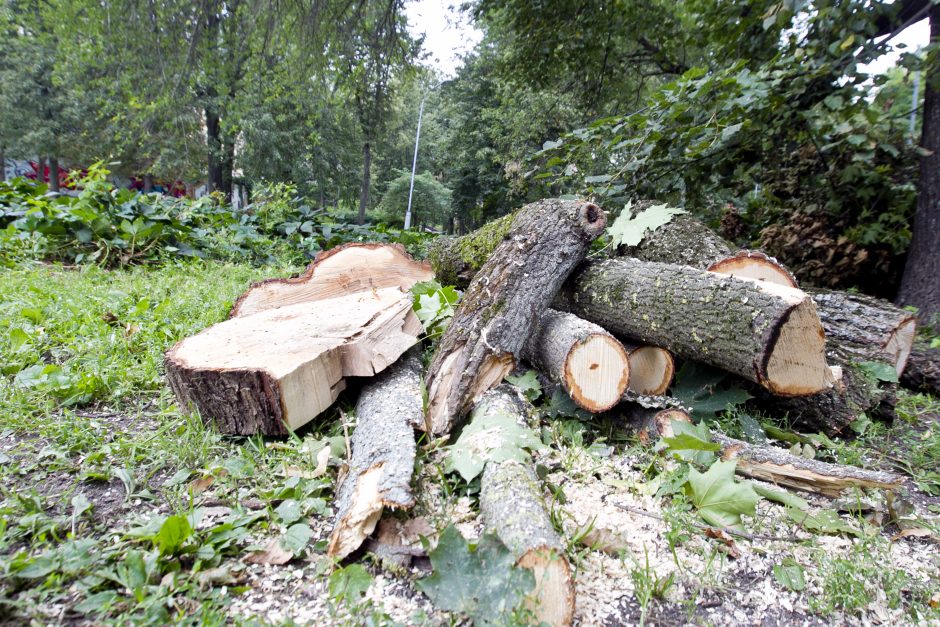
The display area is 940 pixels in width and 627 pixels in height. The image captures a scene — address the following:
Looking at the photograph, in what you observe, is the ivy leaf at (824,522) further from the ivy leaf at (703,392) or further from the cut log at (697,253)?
the cut log at (697,253)

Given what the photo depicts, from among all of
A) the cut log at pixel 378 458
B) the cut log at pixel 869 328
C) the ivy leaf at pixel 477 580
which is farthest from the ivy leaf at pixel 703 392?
the ivy leaf at pixel 477 580

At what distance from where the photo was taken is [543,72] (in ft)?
22.0

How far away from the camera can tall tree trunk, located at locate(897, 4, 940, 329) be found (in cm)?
375

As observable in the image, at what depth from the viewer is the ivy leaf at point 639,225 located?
3.09 meters

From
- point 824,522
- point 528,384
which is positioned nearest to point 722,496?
point 824,522

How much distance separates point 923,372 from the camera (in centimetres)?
313

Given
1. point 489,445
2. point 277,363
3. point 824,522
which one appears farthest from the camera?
point 277,363

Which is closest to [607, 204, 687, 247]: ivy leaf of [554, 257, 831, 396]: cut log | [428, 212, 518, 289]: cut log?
[554, 257, 831, 396]: cut log

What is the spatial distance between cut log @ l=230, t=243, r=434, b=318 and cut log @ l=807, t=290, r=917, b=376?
2626mm

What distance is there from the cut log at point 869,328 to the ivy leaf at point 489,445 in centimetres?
195

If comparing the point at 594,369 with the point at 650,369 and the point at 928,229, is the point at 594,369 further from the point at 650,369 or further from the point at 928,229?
the point at 928,229

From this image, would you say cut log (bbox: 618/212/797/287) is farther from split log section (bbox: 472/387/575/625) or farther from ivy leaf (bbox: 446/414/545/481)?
split log section (bbox: 472/387/575/625)

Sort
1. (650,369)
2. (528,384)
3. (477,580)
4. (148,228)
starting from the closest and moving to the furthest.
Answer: (477,580)
(528,384)
(650,369)
(148,228)

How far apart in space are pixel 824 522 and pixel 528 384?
3.90 feet
